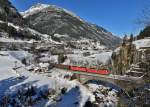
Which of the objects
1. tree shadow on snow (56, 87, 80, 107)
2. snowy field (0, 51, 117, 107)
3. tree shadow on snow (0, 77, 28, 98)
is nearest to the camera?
tree shadow on snow (56, 87, 80, 107)

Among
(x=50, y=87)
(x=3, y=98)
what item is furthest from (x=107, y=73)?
(x=3, y=98)

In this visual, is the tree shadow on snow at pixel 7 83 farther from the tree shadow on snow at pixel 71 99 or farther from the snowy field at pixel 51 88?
the tree shadow on snow at pixel 71 99

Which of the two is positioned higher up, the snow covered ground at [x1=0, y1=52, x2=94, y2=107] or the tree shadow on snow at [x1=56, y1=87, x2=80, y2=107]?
the snow covered ground at [x1=0, y1=52, x2=94, y2=107]

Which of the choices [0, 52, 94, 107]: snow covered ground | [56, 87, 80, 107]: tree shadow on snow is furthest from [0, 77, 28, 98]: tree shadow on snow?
[56, 87, 80, 107]: tree shadow on snow

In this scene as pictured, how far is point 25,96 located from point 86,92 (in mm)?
22431

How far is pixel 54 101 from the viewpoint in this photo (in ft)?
328

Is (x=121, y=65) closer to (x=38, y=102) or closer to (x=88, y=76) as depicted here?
(x=88, y=76)

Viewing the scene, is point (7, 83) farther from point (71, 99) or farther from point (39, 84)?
point (71, 99)

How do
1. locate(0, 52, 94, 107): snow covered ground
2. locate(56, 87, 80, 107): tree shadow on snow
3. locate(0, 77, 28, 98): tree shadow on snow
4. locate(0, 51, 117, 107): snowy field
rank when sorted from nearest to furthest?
locate(56, 87, 80, 107): tree shadow on snow → locate(0, 51, 117, 107): snowy field → locate(0, 52, 94, 107): snow covered ground → locate(0, 77, 28, 98): tree shadow on snow

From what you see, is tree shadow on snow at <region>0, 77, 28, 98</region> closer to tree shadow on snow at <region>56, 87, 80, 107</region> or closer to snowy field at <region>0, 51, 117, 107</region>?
snowy field at <region>0, 51, 117, 107</region>

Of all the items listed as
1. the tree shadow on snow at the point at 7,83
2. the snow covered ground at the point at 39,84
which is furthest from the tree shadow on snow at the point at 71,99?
the tree shadow on snow at the point at 7,83

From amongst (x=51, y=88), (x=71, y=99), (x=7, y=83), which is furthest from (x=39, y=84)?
(x=71, y=99)

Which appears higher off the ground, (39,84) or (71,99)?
(39,84)

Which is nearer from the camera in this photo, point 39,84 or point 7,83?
point 7,83
